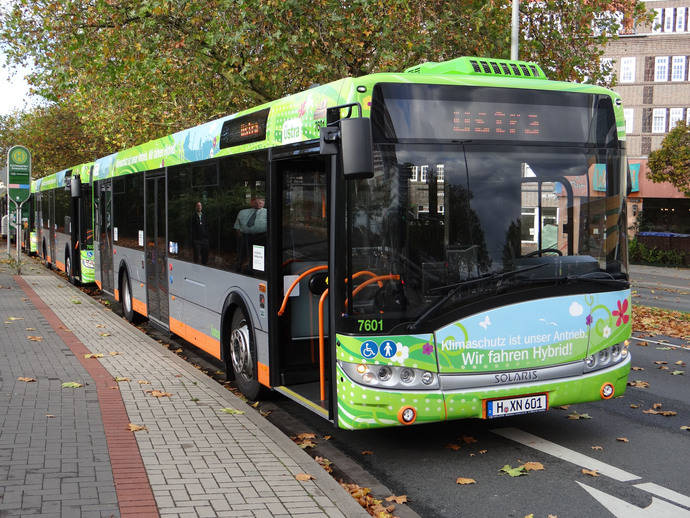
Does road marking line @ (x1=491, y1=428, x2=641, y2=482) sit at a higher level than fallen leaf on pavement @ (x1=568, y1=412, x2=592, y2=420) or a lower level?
higher

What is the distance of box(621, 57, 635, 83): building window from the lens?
54131 millimetres

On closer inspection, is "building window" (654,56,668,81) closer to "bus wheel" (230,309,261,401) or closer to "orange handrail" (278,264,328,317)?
"bus wheel" (230,309,261,401)

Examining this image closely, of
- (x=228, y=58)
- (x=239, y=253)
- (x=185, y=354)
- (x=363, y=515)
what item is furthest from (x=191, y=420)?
(x=228, y=58)

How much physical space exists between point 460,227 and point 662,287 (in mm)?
21748

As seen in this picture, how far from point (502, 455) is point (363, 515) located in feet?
6.78

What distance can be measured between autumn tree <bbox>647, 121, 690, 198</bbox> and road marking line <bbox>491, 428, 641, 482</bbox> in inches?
1297

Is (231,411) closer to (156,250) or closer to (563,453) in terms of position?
(563,453)

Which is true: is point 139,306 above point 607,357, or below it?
below

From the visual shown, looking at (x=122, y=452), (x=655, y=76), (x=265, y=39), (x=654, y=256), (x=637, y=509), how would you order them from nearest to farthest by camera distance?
(x=637, y=509) < (x=122, y=452) < (x=265, y=39) < (x=654, y=256) < (x=655, y=76)

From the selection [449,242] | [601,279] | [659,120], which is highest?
[659,120]

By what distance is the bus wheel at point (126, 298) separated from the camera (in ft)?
47.0

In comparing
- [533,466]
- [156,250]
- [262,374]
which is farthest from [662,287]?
[533,466]

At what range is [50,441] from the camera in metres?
6.16

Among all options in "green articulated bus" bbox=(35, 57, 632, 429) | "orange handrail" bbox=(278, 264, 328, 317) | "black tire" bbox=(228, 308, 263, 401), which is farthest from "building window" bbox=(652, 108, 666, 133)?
"orange handrail" bbox=(278, 264, 328, 317)
